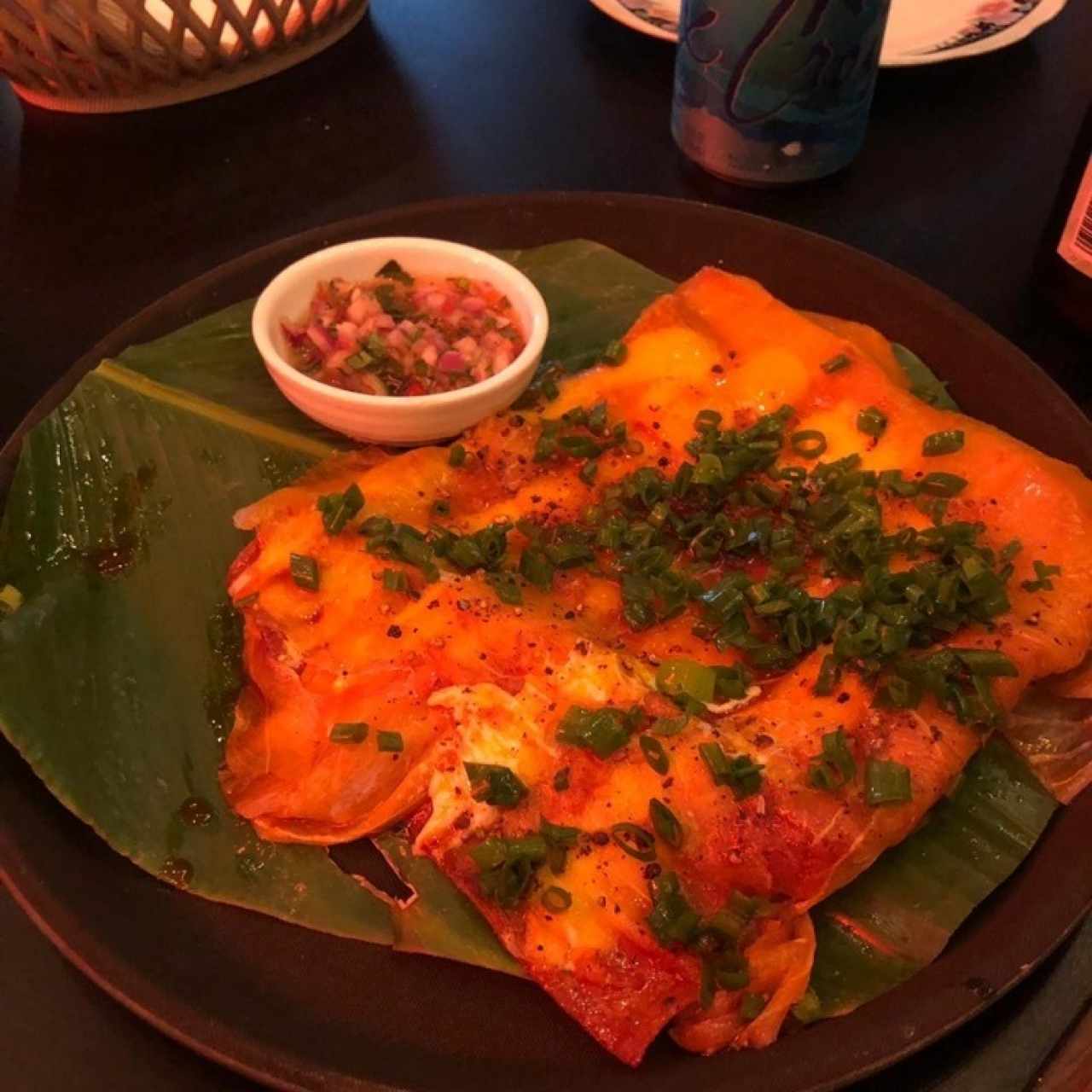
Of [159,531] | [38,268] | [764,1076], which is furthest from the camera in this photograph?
[38,268]

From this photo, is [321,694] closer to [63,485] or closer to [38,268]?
[63,485]

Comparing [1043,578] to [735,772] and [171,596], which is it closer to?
[735,772]

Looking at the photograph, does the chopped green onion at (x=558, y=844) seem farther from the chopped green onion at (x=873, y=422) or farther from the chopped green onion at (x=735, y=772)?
the chopped green onion at (x=873, y=422)

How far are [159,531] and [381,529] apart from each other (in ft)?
1.66

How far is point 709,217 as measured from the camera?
2.65 metres

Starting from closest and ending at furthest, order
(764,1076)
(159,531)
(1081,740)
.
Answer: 1. (764,1076)
2. (1081,740)
3. (159,531)

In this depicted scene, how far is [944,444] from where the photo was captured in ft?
6.75

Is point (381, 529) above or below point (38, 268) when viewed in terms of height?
above

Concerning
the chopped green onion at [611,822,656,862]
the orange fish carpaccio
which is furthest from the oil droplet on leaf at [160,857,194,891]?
the chopped green onion at [611,822,656,862]

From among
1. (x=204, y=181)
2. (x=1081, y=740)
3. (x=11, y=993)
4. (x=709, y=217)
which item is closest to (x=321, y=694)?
(x=11, y=993)

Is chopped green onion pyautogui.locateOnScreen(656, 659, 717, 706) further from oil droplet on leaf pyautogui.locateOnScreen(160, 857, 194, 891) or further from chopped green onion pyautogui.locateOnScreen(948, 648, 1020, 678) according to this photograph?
oil droplet on leaf pyautogui.locateOnScreen(160, 857, 194, 891)

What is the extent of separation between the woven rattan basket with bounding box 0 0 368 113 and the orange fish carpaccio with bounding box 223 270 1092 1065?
1.68 meters

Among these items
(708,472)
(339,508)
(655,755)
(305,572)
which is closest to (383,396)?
(339,508)

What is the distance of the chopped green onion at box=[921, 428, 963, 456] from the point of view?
2.06 m
